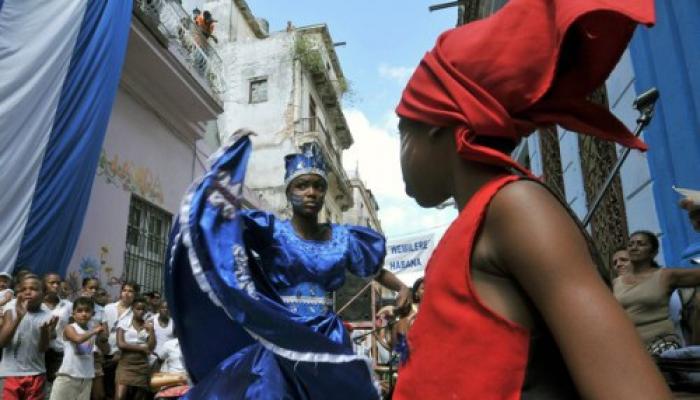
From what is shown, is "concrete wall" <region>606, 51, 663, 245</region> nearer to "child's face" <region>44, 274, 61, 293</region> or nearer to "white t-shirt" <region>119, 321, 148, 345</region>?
"white t-shirt" <region>119, 321, 148, 345</region>

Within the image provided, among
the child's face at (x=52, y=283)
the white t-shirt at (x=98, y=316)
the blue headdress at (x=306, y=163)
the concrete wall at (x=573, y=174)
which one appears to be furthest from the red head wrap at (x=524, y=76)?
the white t-shirt at (x=98, y=316)

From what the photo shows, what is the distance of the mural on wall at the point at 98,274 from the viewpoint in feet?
24.8

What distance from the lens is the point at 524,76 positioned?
35.9 inches

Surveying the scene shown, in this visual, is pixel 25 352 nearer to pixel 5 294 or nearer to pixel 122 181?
pixel 5 294

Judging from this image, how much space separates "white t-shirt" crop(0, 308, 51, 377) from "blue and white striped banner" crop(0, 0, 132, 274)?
4.12 feet

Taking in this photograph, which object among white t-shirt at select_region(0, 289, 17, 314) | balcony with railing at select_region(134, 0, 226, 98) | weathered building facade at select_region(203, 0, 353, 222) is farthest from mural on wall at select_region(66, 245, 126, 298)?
weathered building facade at select_region(203, 0, 353, 222)

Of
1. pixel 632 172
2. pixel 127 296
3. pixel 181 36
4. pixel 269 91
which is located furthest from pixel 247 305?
pixel 269 91

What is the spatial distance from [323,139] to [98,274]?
50.3ft

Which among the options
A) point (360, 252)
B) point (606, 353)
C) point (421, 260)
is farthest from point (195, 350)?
point (421, 260)

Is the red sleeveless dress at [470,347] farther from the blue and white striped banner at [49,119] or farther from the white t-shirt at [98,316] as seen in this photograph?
the blue and white striped banner at [49,119]

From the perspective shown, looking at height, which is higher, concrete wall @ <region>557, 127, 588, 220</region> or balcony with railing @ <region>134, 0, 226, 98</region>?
balcony with railing @ <region>134, 0, 226, 98</region>

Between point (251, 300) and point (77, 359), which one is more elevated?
point (251, 300)

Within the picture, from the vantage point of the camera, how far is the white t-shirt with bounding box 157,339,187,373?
6348 mm

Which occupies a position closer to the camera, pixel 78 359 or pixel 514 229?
pixel 514 229
